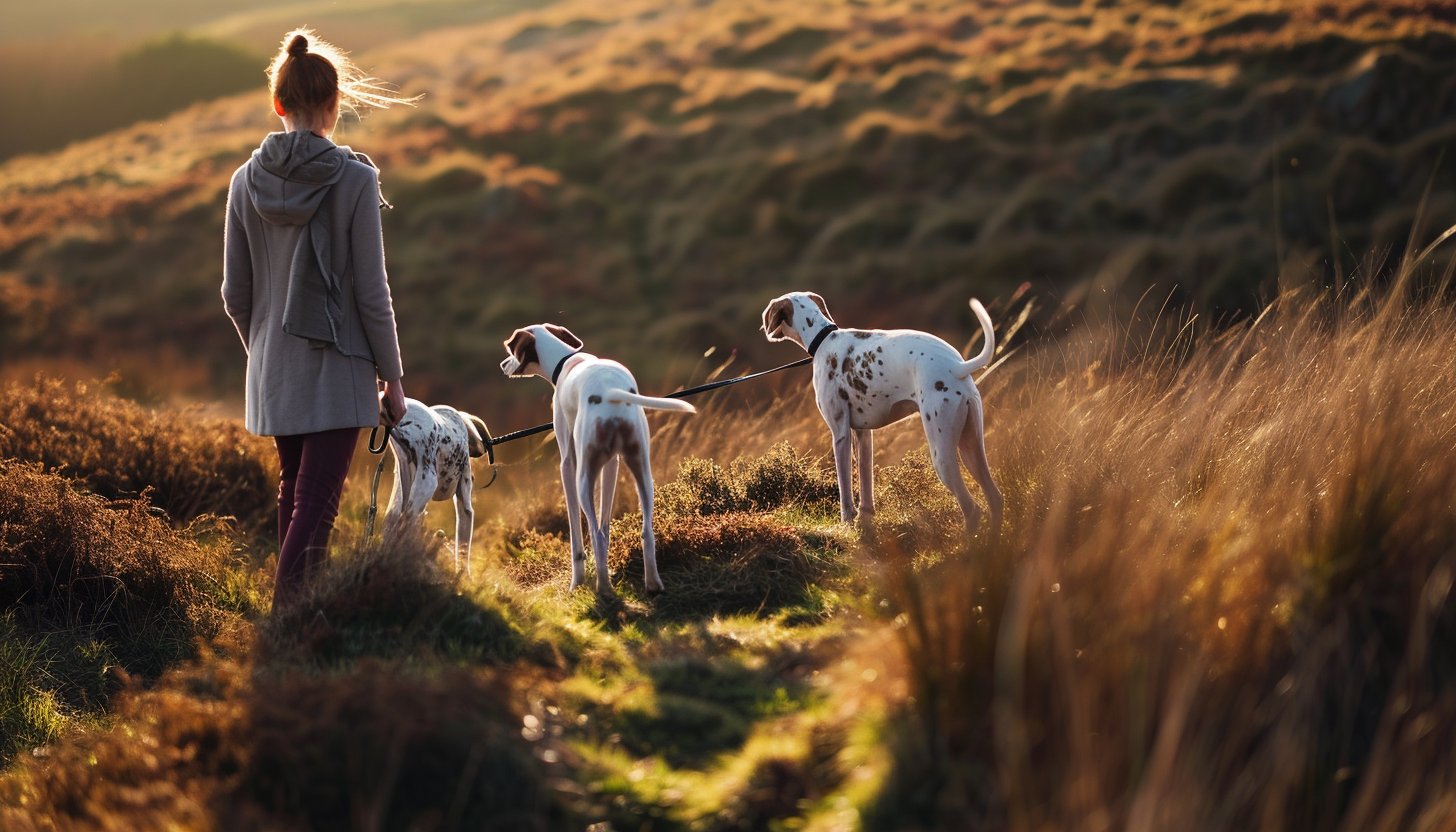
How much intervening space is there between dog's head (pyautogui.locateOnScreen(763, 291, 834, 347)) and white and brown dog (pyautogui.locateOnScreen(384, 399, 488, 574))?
6.63ft

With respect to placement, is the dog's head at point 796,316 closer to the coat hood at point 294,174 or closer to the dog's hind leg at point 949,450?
the dog's hind leg at point 949,450

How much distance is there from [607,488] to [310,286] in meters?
1.87

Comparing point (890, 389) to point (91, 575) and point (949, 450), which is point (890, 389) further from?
point (91, 575)

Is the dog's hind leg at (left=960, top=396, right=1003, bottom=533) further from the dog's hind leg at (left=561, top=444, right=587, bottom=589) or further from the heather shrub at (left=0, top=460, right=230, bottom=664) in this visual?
the heather shrub at (left=0, top=460, right=230, bottom=664)

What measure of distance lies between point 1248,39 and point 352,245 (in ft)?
98.1

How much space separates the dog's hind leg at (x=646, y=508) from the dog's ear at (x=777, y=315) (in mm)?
1661

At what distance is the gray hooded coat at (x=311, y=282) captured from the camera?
4.77 meters

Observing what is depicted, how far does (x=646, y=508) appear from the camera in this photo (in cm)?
539

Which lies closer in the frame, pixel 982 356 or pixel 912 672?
pixel 912 672

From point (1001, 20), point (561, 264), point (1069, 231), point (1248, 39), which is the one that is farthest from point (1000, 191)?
point (1001, 20)

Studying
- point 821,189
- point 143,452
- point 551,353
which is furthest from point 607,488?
point 821,189

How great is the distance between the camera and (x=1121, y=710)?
3053 mm

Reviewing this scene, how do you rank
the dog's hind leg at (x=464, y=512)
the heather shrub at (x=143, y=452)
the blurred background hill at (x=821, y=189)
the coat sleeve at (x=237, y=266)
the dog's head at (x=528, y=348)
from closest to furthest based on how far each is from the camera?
1. the coat sleeve at (x=237, y=266)
2. the dog's head at (x=528, y=348)
3. the dog's hind leg at (x=464, y=512)
4. the heather shrub at (x=143, y=452)
5. the blurred background hill at (x=821, y=189)

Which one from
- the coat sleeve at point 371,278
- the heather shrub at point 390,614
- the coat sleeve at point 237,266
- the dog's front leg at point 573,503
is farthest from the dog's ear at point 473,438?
the coat sleeve at point 237,266
